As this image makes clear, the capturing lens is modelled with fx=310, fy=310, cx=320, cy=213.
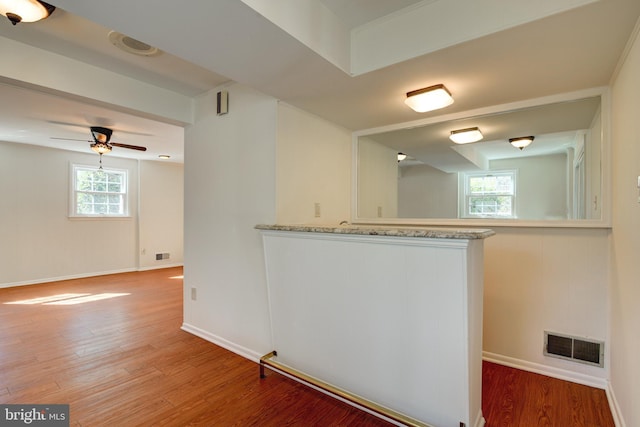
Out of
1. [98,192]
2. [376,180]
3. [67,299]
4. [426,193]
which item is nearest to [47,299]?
[67,299]

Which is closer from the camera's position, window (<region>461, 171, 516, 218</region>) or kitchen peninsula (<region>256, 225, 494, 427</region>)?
kitchen peninsula (<region>256, 225, 494, 427</region>)

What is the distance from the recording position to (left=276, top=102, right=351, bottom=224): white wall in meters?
2.45

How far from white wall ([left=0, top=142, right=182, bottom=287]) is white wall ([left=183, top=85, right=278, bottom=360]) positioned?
4.04m

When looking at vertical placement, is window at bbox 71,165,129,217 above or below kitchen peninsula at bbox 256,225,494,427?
above

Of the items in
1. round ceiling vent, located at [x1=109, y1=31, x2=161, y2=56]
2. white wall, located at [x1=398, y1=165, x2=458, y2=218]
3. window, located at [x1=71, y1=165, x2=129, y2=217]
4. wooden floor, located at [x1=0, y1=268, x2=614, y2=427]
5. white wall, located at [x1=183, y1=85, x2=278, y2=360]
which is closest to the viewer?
wooden floor, located at [x1=0, y1=268, x2=614, y2=427]

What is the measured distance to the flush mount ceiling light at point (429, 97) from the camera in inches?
80.6

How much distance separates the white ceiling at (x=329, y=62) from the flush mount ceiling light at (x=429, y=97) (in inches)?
2.2

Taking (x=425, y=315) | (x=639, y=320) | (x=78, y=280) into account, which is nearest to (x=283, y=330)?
(x=425, y=315)

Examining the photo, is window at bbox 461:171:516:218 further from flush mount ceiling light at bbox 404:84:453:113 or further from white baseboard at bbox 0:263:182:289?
white baseboard at bbox 0:263:182:289

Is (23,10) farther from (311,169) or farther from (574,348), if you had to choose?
(574,348)

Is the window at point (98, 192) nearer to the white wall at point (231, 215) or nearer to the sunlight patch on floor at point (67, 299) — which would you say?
the sunlight patch on floor at point (67, 299)

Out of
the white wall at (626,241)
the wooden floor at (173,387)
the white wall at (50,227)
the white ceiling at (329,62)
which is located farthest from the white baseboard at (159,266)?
the white wall at (626,241)

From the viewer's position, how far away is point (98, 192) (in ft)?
19.9

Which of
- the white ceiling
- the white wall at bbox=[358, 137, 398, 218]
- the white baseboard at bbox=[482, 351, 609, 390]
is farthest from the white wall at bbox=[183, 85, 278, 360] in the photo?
the white baseboard at bbox=[482, 351, 609, 390]
